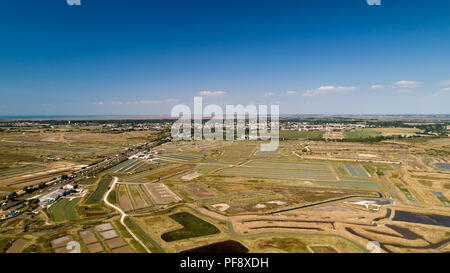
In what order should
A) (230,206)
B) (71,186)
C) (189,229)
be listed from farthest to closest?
(71,186) < (230,206) < (189,229)

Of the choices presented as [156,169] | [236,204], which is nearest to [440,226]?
[236,204]

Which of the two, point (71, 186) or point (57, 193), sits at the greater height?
point (71, 186)

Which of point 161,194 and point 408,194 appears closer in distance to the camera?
point 408,194

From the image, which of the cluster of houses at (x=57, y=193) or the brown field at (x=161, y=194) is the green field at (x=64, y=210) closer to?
the cluster of houses at (x=57, y=193)

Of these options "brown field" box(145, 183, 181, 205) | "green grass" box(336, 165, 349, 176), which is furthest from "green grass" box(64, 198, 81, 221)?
"green grass" box(336, 165, 349, 176)

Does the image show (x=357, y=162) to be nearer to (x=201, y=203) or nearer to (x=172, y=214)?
(x=201, y=203)

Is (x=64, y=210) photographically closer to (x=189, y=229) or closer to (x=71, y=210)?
(x=71, y=210)

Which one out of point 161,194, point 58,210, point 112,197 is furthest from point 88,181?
point 161,194
